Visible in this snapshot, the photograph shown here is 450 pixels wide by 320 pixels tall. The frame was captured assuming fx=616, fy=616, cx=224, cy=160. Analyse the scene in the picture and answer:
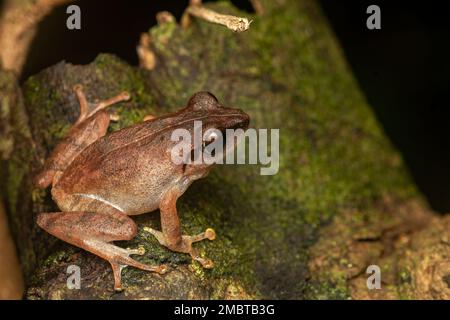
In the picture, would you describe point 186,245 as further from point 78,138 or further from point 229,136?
point 78,138

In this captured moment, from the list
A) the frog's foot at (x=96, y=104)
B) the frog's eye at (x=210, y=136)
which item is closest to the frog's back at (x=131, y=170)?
the frog's eye at (x=210, y=136)

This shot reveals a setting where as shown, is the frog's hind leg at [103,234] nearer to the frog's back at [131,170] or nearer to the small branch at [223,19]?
the frog's back at [131,170]

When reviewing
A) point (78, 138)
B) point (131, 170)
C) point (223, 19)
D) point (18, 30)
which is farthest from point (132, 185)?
point (18, 30)

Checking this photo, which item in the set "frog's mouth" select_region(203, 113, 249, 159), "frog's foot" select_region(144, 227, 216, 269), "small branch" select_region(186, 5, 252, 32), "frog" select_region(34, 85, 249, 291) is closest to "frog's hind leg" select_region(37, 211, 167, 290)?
"frog" select_region(34, 85, 249, 291)

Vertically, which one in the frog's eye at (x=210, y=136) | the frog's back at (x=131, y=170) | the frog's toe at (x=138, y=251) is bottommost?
the frog's toe at (x=138, y=251)

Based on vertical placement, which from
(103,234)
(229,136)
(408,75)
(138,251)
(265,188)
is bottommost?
(138,251)

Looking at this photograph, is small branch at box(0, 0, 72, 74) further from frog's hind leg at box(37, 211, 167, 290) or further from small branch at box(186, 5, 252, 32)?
frog's hind leg at box(37, 211, 167, 290)
